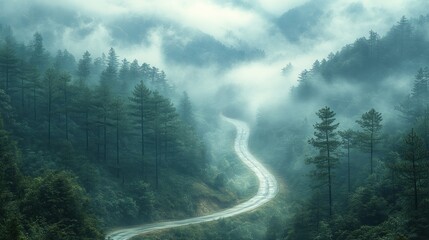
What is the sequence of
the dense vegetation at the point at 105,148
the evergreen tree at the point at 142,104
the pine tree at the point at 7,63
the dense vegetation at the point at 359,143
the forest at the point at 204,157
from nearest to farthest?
the forest at the point at 204,157 < the dense vegetation at the point at 359,143 < the dense vegetation at the point at 105,148 < the pine tree at the point at 7,63 < the evergreen tree at the point at 142,104

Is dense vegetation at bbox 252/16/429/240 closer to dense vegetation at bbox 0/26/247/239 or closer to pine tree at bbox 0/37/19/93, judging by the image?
dense vegetation at bbox 0/26/247/239

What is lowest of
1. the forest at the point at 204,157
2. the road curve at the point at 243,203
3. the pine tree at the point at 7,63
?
the road curve at the point at 243,203

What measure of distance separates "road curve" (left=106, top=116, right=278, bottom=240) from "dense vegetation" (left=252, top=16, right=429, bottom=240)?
4357mm

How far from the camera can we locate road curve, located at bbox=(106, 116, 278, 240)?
186ft

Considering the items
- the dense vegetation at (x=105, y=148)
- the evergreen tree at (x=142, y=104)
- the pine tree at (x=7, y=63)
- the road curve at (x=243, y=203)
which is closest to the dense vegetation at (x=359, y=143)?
the road curve at (x=243, y=203)

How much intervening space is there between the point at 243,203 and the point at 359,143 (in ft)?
88.5

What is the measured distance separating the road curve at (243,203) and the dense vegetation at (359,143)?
4.36 meters

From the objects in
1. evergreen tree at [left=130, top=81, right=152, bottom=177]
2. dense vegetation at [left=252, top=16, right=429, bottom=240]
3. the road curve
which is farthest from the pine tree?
dense vegetation at [left=252, top=16, right=429, bottom=240]

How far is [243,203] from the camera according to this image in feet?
264

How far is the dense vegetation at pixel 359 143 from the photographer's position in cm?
4019

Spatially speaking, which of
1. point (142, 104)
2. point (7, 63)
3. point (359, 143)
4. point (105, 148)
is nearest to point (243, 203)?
point (359, 143)

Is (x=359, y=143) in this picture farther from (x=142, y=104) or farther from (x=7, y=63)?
(x=7, y=63)

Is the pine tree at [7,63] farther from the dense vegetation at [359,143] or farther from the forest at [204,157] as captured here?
the dense vegetation at [359,143]

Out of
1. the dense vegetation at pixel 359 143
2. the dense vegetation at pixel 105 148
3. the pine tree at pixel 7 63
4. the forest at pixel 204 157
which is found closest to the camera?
the forest at pixel 204 157
